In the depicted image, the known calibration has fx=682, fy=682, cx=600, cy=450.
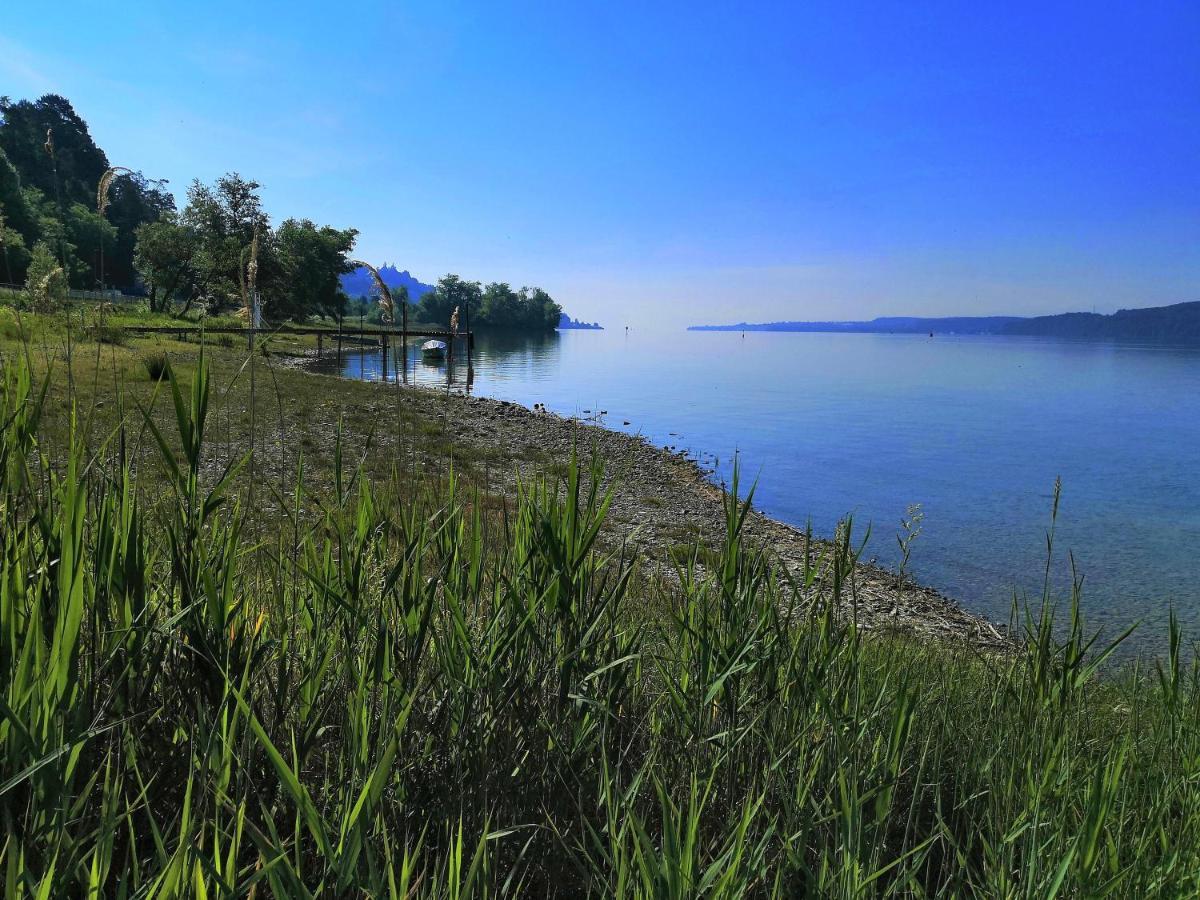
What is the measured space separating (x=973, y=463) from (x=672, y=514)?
1718 cm

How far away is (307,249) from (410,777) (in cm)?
7280

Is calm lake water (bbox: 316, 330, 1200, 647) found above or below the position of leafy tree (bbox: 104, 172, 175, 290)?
below

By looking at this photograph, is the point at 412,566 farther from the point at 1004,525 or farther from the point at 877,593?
the point at 1004,525

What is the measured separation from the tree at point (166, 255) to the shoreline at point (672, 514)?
42466mm

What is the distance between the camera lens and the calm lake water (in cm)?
1449

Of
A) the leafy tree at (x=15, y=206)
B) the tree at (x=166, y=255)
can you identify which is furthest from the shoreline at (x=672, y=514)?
the leafy tree at (x=15, y=206)

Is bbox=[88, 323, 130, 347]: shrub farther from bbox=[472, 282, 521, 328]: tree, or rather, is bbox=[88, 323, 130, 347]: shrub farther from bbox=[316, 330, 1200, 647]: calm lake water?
bbox=[472, 282, 521, 328]: tree

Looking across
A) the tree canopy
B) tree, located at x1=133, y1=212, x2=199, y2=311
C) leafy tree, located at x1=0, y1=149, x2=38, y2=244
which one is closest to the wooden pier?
the tree canopy

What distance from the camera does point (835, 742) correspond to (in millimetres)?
2021

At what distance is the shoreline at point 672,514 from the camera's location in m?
7.60

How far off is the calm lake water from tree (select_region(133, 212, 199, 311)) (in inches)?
720

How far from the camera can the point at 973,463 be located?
2750cm

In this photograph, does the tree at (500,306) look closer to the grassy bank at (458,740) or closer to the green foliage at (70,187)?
the green foliage at (70,187)

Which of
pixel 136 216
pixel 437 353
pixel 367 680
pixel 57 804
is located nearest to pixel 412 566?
pixel 367 680
